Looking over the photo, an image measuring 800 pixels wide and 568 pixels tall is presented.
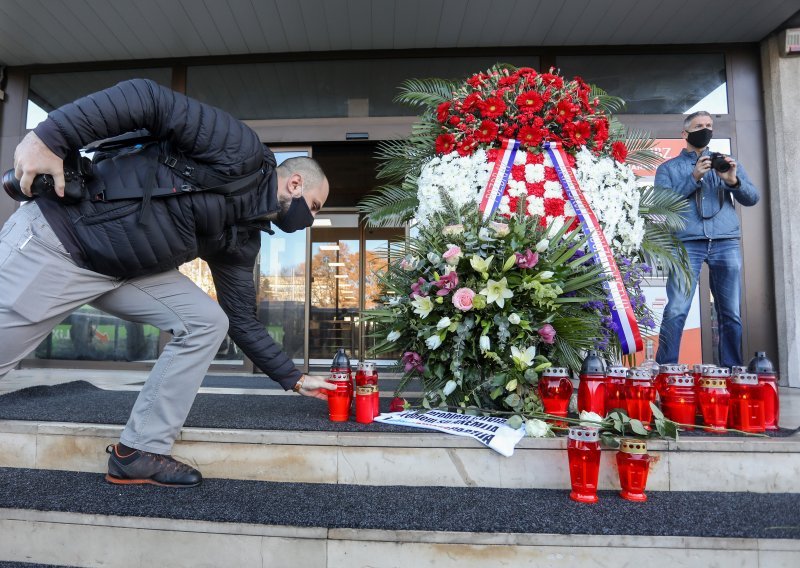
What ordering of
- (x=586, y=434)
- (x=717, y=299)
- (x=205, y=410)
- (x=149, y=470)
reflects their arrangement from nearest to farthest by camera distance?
(x=586, y=434) → (x=149, y=470) → (x=205, y=410) → (x=717, y=299)

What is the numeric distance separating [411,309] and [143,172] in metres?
1.13

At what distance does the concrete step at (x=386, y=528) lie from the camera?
1.33 meters

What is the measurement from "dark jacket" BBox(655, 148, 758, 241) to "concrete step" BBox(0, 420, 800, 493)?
1.90 m

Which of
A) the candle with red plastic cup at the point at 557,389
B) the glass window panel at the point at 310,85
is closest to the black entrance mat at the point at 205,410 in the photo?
the candle with red plastic cup at the point at 557,389

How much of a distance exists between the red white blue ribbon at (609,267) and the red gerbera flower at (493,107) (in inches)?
16.6

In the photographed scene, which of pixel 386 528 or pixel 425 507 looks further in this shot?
pixel 425 507

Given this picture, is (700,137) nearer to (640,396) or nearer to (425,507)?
(640,396)

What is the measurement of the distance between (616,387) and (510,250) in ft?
2.17

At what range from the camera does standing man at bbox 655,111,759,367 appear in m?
3.12

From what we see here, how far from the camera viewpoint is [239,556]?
143 centimetres

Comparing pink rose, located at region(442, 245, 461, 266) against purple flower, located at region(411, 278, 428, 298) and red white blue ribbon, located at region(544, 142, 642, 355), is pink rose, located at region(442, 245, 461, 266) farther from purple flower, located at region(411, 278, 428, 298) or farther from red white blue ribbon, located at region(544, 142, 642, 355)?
red white blue ribbon, located at region(544, 142, 642, 355)

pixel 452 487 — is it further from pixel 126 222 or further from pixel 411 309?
pixel 126 222

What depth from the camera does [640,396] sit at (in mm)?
1814

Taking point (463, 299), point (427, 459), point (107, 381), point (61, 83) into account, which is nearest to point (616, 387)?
point (463, 299)
